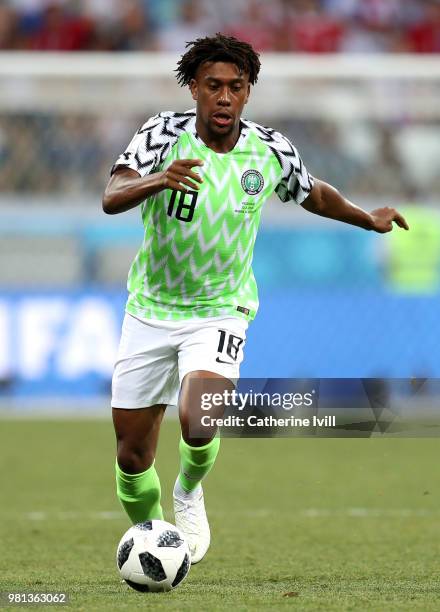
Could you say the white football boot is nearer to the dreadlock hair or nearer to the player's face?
the player's face

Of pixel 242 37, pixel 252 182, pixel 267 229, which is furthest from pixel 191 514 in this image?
pixel 242 37

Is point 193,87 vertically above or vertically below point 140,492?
above

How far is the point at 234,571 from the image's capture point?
5.94 meters

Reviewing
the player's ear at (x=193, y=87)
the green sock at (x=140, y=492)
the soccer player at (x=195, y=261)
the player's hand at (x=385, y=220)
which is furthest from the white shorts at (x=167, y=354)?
the player's ear at (x=193, y=87)

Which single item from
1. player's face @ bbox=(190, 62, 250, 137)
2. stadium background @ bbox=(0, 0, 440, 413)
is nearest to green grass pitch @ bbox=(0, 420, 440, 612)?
stadium background @ bbox=(0, 0, 440, 413)

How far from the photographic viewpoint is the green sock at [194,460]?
566cm

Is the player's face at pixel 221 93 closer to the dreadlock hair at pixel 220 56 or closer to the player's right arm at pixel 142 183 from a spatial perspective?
the dreadlock hair at pixel 220 56

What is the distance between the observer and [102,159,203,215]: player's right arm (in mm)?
4918

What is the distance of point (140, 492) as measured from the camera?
5723mm

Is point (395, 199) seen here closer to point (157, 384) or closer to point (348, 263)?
point (348, 263)

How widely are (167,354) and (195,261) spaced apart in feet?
1.33

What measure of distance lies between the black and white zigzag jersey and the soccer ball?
905 mm

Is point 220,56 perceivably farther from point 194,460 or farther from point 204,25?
point 204,25

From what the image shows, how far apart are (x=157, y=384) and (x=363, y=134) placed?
9090 millimetres
